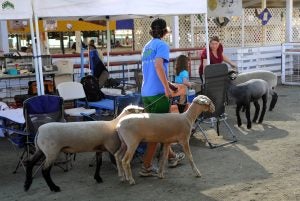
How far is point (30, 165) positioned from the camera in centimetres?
511

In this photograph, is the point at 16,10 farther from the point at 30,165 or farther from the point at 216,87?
the point at 216,87

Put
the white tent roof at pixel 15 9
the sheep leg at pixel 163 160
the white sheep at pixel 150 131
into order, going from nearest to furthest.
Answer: the white sheep at pixel 150 131 < the sheep leg at pixel 163 160 < the white tent roof at pixel 15 9

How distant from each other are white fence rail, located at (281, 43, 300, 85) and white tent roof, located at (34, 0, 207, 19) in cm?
646

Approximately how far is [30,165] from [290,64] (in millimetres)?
11066

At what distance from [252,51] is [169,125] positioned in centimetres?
991

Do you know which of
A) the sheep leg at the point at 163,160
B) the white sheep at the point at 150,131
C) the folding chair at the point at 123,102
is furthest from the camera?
the folding chair at the point at 123,102

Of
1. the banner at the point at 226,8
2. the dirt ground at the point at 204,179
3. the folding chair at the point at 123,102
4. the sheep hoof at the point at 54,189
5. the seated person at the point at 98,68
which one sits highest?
the banner at the point at 226,8

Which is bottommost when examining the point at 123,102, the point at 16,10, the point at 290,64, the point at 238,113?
the point at 238,113

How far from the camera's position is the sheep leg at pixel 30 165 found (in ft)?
16.6

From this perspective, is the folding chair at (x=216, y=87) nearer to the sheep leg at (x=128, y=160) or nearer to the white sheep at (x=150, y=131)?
the white sheep at (x=150, y=131)

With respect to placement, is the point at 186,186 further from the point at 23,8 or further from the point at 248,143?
the point at 23,8

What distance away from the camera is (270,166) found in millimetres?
5711

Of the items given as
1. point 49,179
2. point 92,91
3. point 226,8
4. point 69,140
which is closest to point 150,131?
point 69,140

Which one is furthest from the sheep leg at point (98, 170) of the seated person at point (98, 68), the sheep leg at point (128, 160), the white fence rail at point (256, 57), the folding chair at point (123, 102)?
the white fence rail at point (256, 57)
